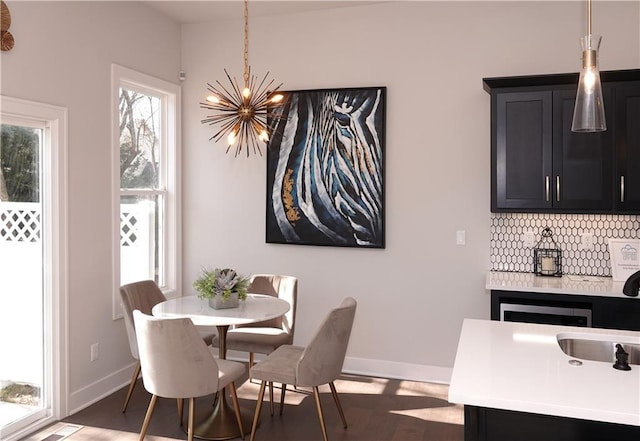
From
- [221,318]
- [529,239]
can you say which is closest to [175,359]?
[221,318]

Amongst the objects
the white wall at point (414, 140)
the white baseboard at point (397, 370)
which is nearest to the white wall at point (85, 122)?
the white wall at point (414, 140)

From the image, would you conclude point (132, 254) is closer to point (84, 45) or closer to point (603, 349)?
point (84, 45)

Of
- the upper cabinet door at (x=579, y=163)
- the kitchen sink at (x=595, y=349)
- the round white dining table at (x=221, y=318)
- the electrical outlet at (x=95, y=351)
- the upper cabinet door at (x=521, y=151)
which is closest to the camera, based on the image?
the kitchen sink at (x=595, y=349)

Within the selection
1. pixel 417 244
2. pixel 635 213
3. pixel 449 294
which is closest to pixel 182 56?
pixel 417 244

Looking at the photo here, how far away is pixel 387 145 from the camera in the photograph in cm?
439

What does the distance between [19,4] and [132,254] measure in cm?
198

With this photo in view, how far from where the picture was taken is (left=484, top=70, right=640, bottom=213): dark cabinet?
3557 mm

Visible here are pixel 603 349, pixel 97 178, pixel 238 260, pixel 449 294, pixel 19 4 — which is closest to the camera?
pixel 603 349

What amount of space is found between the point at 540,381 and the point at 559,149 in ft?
7.69

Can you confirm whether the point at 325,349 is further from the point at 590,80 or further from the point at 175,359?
the point at 590,80

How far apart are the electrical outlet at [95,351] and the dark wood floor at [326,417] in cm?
31

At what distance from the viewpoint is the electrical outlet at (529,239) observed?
13.4ft

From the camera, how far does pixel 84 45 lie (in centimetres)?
374

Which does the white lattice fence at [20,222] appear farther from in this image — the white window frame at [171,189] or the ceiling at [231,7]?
the ceiling at [231,7]
